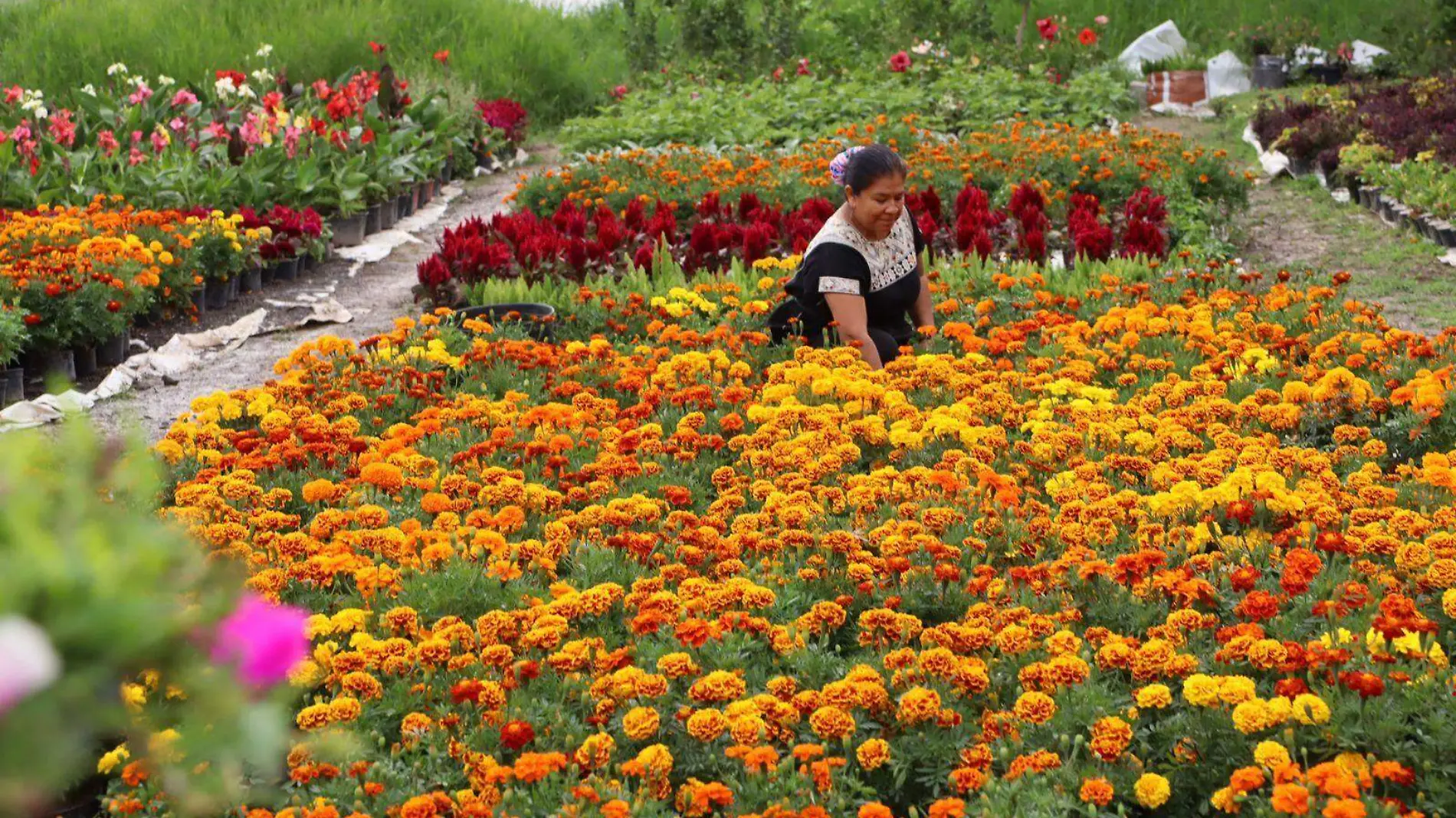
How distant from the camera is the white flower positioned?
2.80 ft

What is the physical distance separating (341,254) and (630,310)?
488 cm

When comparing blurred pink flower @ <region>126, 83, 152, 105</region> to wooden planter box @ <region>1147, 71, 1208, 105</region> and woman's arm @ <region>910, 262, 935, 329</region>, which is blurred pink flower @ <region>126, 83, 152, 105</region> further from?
wooden planter box @ <region>1147, 71, 1208, 105</region>

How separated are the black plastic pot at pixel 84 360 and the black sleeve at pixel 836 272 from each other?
4.24 metres

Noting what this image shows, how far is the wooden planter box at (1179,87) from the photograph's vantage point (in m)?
18.9

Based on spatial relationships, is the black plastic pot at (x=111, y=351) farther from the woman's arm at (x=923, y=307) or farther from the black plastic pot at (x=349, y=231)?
the woman's arm at (x=923, y=307)

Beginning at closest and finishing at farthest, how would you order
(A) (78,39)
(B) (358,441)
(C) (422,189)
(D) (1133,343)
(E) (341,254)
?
(B) (358,441)
(D) (1133,343)
(E) (341,254)
(C) (422,189)
(A) (78,39)

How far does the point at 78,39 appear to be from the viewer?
17625 millimetres

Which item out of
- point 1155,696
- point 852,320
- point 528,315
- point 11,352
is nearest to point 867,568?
point 1155,696

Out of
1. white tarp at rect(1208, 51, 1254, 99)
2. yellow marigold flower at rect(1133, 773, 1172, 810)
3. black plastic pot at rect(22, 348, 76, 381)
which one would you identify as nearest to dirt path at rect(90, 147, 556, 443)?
black plastic pot at rect(22, 348, 76, 381)

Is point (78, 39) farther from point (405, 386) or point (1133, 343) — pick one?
point (1133, 343)

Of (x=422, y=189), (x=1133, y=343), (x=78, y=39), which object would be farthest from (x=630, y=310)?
(x=78, y=39)

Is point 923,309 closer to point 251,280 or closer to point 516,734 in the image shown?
point 516,734

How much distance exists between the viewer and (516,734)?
2.89 meters

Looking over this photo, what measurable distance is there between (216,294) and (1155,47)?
15199 mm
